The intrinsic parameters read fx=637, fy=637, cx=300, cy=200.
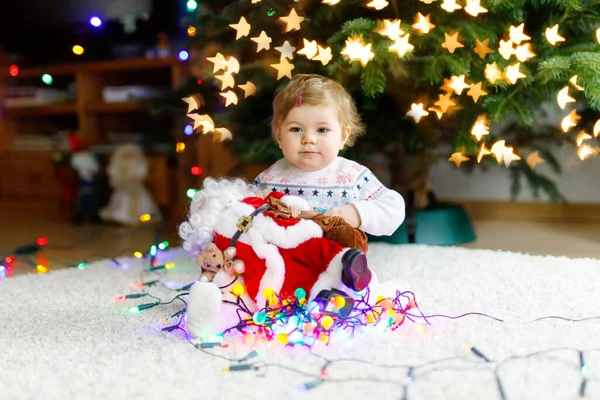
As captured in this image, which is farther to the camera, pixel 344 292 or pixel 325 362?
Result: pixel 344 292

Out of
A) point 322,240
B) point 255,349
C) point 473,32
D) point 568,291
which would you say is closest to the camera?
point 255,349

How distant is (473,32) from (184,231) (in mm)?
763

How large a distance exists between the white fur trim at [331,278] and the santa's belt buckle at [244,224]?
147mm

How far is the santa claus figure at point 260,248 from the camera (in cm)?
103

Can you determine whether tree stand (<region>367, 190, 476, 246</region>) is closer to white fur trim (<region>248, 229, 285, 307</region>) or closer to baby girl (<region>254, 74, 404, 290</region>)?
baby girl (<region>254, 74, 404, 290</region>)

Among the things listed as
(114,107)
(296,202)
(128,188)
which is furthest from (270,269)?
(114,107)

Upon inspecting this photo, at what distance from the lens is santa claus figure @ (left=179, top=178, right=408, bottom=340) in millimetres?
1030

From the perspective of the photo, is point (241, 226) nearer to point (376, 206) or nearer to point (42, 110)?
point (376, 206)

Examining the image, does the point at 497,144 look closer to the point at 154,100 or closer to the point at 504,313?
the point at 504,313

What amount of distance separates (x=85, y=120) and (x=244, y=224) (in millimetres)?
2121

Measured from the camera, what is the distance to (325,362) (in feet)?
2.90

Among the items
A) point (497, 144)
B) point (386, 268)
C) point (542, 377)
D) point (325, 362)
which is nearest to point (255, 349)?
point (325, 362)

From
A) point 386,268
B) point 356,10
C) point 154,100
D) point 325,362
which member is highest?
point 356,10

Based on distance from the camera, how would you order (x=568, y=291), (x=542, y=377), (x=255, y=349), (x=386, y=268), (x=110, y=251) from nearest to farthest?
(x=542, y=377)
(x=255, y=349)
(x=568, y=291)
(x=386, y=268)
(x=110, y=251)
